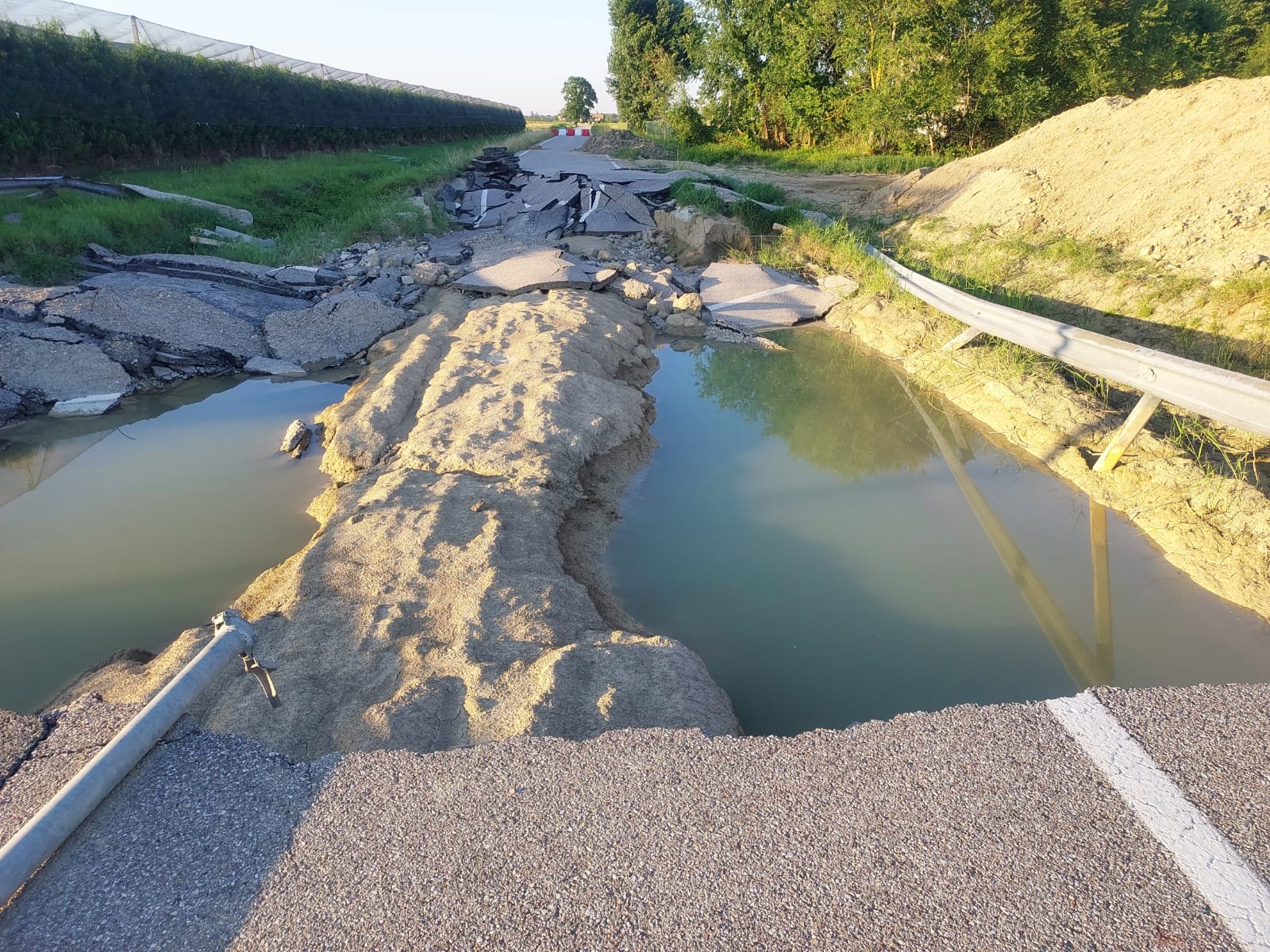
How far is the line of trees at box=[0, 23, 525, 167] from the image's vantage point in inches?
459

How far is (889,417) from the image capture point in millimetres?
6078

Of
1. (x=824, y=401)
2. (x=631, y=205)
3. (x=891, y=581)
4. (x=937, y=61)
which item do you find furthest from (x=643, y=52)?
(x=891, y=581)

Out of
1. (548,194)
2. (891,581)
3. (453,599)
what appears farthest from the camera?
(548,194)

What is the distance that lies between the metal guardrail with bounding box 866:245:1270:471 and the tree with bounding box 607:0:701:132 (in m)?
30.3

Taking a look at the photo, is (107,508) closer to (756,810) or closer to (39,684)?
(39,684)

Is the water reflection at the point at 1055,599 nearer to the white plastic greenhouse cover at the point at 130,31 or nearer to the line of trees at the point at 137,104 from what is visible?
the line of trees at the point at 137,104

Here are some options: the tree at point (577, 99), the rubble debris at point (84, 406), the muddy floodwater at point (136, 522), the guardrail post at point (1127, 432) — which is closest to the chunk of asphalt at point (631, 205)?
the muddy floodwater at point (136, 522)

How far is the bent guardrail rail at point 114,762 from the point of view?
64.5 inches

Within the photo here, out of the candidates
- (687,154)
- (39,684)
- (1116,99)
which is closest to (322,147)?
(687,154)

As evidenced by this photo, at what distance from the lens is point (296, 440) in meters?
5.30

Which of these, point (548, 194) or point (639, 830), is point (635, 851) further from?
point (548, 194)

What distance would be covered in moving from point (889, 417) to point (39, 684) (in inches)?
235

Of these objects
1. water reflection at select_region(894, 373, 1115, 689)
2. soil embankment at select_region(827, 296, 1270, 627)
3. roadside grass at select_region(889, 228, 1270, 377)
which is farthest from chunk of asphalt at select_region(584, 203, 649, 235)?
water reflection at select_region(894, 373, 1115, 689)

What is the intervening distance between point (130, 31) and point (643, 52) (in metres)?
28.9
